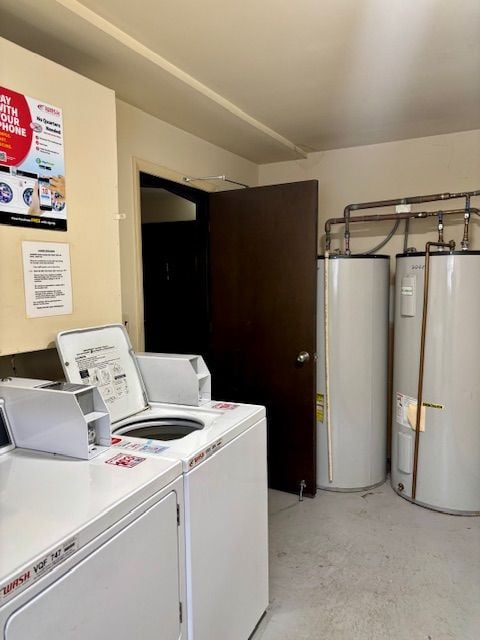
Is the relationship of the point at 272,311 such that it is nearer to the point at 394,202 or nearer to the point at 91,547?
the point at 394,202

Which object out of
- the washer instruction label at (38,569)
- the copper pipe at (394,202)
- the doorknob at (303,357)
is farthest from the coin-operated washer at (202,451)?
the copper pipe at (394,202)

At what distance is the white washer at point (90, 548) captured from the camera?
0.85 meters

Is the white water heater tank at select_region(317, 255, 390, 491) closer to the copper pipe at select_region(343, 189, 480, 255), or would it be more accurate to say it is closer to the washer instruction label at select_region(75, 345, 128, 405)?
the copper pipe at select_region(343, 189, 480, 255)

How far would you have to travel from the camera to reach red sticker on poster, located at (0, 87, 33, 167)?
1.42 metres

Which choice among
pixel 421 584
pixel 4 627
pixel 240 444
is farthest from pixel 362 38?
pixel 421 584

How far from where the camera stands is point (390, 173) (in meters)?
3.23

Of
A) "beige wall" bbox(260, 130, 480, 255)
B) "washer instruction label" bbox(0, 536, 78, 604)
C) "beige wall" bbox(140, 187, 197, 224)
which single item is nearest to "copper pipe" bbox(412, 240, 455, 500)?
"beige wall" bbox(260, 130, 480, 255)

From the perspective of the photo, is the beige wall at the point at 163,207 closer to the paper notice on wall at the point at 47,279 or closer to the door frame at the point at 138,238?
the door frame at the point at 138,238

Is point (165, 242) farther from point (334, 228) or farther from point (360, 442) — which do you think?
point (360, 442)

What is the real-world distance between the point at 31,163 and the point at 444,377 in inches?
92.3

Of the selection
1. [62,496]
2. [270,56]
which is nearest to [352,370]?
[270,56]

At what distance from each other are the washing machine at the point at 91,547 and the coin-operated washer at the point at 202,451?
79 mm

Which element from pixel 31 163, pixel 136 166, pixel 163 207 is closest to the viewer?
pixel 31 163

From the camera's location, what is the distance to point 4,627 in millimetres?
782
